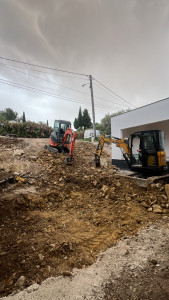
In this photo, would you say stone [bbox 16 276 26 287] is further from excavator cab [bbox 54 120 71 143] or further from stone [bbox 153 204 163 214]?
excavator cab [bbox 54 120 71 143]

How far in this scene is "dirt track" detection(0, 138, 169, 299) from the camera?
99.3 inches

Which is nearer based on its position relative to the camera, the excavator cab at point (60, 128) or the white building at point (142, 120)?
the white building at point (142, 120)

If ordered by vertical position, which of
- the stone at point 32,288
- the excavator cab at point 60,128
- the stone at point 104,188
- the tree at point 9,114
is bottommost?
the stone at point 32,288

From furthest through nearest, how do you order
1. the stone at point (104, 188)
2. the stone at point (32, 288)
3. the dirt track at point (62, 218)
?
the stone at point (104, 188)
the dirt track at point (62, 218)
the stone at point (32, 288)

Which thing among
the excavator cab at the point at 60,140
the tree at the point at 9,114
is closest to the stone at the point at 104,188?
the excavator cab at the point at 60,140

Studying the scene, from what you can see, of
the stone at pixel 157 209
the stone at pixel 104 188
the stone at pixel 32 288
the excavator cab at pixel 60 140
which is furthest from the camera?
the excavator cab at pixel 60 140

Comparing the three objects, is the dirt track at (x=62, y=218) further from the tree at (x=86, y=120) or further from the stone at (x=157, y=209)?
the tree at (x=86, y=120)

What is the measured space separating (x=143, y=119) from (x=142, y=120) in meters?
0.08

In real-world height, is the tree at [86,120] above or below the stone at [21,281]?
above

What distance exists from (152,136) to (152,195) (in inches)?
91.8

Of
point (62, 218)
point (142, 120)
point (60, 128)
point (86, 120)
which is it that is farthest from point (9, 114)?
point (62, 218)

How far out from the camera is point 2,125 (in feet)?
55.8

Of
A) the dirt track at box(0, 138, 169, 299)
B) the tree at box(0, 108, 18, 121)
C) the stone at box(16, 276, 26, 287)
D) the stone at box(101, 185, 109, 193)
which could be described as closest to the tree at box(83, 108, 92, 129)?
the tree at box(0, 108, 18, 121)

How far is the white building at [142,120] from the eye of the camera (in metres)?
8.58
